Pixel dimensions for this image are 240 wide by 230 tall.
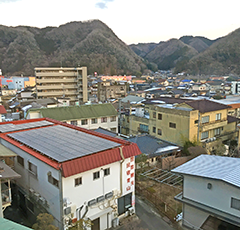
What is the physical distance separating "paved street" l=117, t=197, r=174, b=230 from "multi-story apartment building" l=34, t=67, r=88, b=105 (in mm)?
37702

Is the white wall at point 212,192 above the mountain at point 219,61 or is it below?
below

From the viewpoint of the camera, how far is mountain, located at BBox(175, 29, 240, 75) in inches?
4483

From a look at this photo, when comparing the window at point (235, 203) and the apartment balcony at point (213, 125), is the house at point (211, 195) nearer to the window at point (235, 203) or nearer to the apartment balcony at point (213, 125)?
the window at point (235, 203)

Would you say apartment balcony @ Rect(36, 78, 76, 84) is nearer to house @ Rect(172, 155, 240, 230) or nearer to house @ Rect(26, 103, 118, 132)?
house @ Rect(26, 103, 118, 132)

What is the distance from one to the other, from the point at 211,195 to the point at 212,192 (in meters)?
0.14

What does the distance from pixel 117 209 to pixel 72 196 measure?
2.60 metres

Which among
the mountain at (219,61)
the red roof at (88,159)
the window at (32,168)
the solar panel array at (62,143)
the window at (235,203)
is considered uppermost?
the mountain at (219,61)

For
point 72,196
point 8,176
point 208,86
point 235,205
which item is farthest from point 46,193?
point 208,86

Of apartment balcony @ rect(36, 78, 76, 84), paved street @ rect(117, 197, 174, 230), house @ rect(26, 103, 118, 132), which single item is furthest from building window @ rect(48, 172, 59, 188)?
apartment balcony @ rect(36, 78, 76, 84)

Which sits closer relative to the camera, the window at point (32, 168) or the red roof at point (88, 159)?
the red roof at point (88, 159)

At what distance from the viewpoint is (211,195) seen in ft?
28.1

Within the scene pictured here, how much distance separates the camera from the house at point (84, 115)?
66.9 feet

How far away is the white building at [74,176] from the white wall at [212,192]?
2.53 metres

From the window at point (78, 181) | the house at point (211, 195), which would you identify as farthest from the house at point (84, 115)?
the house at point (211, 195)
